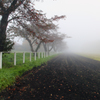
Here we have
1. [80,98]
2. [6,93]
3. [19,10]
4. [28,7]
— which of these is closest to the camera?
[80,98]

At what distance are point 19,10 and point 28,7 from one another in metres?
0.99

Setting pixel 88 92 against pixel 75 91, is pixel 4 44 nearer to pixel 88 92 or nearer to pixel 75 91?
pixel 75 91

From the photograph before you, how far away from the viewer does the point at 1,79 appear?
397 centimetres

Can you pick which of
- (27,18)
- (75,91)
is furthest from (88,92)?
(27,18)

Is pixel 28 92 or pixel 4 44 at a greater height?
pixel 4 44

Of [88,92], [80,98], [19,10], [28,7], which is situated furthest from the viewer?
[19,10]

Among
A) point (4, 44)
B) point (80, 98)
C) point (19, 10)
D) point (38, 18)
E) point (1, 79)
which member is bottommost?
point (80, 98)

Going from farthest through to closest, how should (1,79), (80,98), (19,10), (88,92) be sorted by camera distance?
1. (19,10)
2. (1,79)
3. (88,92)
4. (80,98)

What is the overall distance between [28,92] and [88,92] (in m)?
2.43

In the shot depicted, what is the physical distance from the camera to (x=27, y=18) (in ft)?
23.4

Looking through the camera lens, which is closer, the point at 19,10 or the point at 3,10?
the point at 3,10

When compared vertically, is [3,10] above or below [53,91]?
above

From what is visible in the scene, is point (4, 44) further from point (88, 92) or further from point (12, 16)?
point (88, 92)

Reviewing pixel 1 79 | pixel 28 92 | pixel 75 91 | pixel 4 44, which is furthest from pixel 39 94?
pixel 4 44
